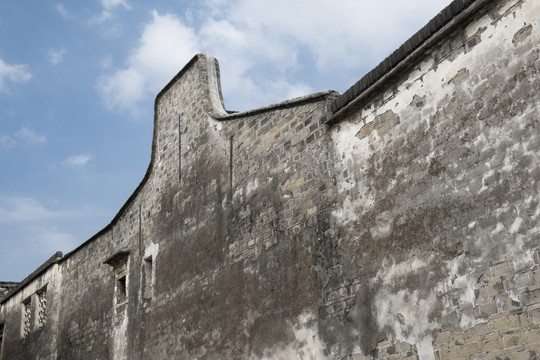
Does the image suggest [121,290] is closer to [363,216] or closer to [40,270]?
[40,270]

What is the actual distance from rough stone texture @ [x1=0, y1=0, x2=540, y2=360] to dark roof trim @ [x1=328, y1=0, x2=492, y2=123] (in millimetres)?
25

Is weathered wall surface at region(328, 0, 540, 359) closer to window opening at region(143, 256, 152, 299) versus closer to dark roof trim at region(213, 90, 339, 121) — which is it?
dark roof trim at region(213, 90, 339, 121)

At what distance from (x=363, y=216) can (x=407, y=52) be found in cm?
181

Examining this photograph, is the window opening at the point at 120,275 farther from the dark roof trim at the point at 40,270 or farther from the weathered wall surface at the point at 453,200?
the weathered wall surface at the point at 453,200

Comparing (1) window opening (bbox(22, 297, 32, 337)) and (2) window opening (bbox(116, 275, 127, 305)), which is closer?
(2) window opening (bbox(116, 275, 127, 305))

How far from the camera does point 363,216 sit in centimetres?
676

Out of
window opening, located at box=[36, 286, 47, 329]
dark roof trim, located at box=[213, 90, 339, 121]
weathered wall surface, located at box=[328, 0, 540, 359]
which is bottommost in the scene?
weathered wall surface, located at box=[328, 0, 540, 359]

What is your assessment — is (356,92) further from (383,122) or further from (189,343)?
(189,343)

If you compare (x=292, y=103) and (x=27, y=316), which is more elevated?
(x=292, y=103)

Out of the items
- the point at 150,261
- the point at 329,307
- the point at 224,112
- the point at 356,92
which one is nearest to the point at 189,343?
the point at 150,261

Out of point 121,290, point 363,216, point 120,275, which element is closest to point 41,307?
point 121,290

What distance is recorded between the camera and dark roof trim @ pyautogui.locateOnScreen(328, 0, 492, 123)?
235 inches

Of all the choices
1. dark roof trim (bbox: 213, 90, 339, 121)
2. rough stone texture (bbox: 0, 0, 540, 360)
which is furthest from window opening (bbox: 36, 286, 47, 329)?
dark roof trim (bbox: 213, 90, 339, 121)

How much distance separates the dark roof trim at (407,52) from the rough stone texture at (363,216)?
1.0 inches
